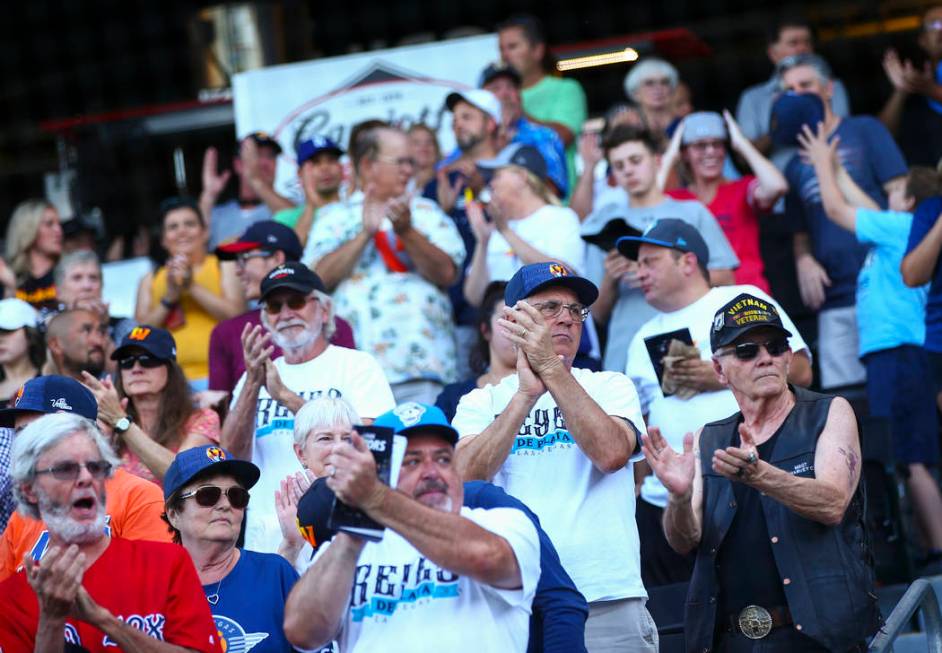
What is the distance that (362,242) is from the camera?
6797 millimetres

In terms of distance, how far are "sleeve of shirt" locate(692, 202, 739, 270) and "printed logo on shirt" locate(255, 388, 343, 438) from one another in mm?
2055

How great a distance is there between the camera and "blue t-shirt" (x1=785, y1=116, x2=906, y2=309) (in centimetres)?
730

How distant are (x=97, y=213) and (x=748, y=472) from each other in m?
6.71

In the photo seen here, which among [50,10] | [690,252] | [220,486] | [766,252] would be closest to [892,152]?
[766,252]

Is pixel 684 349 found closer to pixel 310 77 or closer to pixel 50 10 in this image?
pixel 310 77

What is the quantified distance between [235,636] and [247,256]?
256 cm

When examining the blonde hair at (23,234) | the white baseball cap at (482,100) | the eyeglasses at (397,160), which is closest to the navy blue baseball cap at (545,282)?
the eyeglasses at (397,160)

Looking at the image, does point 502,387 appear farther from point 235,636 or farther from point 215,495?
point 235,636

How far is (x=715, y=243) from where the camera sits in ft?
21.8

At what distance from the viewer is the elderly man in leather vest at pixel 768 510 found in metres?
4.22

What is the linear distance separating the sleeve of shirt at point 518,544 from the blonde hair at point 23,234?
5.35 metres

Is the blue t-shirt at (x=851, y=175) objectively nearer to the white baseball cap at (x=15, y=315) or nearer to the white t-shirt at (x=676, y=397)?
the white t-shirt at (x=676, y=397)

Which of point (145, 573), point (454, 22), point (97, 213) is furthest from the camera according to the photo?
point (454, 22)

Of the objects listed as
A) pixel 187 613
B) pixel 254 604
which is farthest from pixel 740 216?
pixel 187 613
